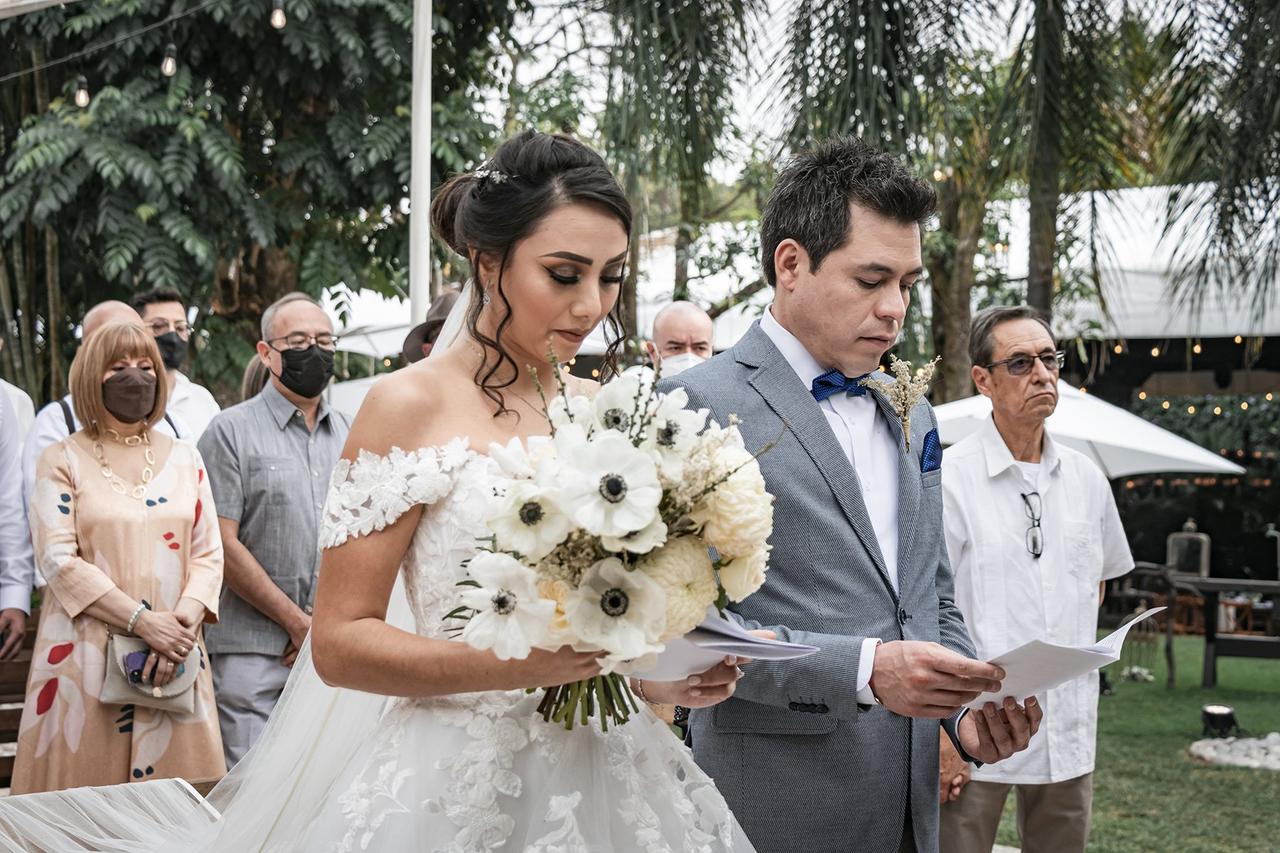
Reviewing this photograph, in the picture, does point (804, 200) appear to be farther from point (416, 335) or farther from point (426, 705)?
point (416, 335)

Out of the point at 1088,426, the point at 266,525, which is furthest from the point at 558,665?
the point at 1088,426

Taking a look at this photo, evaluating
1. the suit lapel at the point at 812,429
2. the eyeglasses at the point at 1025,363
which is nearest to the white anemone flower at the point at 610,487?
the suit lapel at the point at 812,429

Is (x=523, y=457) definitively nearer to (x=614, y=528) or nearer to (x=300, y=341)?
(x=614, y=528)

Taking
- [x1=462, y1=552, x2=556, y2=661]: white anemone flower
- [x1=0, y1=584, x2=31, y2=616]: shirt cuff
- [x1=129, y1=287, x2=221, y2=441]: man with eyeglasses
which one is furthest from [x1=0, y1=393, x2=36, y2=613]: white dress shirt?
[x1=462, y1=552, x2=556, y2=661]: white anemone flower

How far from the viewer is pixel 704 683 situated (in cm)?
210

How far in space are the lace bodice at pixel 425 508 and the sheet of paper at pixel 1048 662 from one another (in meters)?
0.88

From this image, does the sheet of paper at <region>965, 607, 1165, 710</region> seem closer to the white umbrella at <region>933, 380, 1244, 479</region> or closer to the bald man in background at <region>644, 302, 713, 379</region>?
the bald man in background at <region>644, 302, 713, 379</region>

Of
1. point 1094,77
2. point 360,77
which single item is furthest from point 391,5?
point 1094,77

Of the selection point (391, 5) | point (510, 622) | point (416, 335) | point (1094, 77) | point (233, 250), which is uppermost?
point (391, 5)

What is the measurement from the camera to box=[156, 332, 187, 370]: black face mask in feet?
19.6

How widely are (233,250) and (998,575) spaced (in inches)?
250

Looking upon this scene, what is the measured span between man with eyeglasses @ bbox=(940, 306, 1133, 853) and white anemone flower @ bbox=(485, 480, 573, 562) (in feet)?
8.29

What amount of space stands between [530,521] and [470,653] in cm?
33

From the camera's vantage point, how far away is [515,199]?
2398 millimetres
